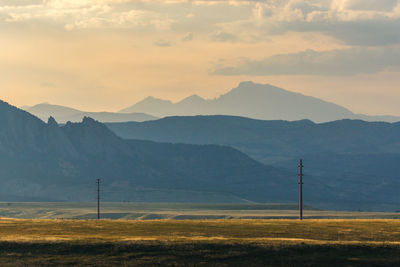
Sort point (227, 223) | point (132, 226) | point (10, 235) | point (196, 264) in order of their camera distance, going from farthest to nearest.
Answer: point (227, 223)
point (132, 226)
point (10, 235)
point (196, 264)

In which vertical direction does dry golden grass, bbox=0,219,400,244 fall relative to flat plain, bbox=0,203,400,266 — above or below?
above

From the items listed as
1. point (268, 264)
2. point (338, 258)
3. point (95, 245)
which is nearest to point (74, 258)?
point (95, 245)

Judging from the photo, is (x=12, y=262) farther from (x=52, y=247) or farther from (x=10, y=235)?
(x=10, y=235)

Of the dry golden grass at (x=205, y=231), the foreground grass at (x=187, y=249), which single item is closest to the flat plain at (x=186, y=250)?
the foreground grass at (x=187, y=249)

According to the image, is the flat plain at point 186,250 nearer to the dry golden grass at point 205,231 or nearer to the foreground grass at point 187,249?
the foreground grass at point 187,249

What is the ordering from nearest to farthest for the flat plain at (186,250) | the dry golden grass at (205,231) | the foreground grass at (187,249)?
the flat plain at (186,250) < the foreground grass at (187,249) < the dry golden grass at (205,231)

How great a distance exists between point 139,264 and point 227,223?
1393 inches

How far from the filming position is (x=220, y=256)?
222 feet

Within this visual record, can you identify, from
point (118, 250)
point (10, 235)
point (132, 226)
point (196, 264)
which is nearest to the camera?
point (196, 264)

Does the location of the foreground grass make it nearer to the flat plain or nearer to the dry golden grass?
the flat plain

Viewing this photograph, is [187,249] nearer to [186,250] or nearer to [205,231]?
[186,250]

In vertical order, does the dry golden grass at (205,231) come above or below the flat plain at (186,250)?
above

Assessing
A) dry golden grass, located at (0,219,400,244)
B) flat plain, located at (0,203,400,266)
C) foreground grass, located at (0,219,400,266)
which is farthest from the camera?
dry golden grass, located at (0,219,400,244)

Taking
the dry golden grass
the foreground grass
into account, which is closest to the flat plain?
the foreground grass
